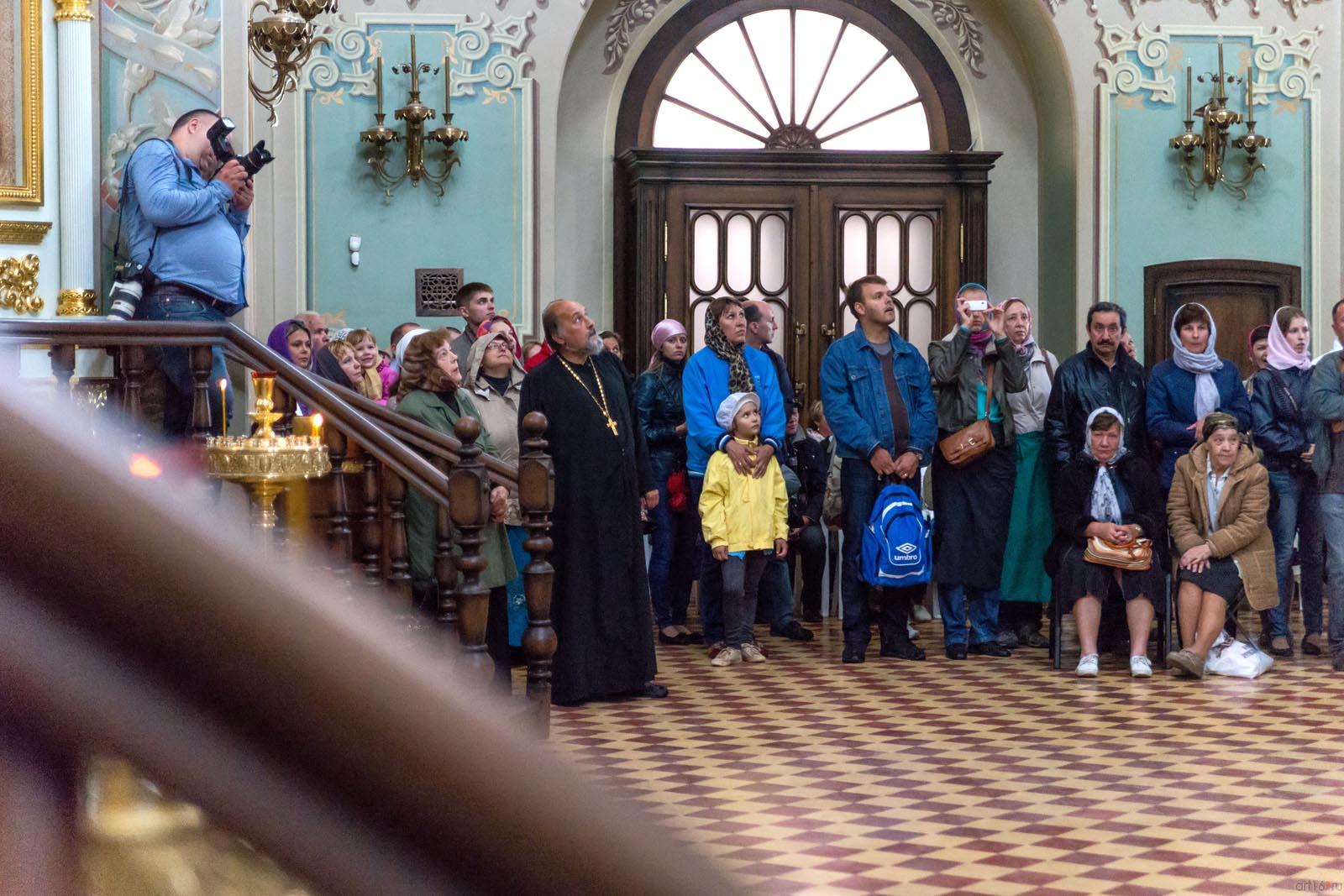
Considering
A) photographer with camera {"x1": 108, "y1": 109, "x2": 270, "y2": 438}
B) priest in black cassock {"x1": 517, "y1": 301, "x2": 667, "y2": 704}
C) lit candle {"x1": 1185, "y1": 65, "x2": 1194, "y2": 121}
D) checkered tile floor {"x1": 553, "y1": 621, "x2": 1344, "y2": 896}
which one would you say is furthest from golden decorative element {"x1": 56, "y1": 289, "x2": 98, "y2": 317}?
lit candle {"x1": 1185, "y1": 65, "x2": 1194, "y2": 121}

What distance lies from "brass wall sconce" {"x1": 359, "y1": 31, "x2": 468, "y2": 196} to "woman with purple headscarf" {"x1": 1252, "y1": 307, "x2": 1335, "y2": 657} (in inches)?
221

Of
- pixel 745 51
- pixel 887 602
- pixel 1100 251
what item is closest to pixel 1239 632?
pixel 887 602

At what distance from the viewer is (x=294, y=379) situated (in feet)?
17.2

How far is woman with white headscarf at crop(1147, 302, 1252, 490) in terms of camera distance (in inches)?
314

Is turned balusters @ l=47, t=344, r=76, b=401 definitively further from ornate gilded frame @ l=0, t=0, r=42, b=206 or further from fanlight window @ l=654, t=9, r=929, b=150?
fanlight window @ l=654, t=9, r=929, b=150

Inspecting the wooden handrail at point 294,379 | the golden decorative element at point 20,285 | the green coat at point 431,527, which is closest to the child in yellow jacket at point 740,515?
the green coat at point 431,527

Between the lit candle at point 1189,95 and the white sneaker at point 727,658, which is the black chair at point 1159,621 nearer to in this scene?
the white sneaker at point 727,658

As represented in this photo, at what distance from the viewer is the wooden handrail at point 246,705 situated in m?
0.47

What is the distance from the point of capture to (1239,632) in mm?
8570

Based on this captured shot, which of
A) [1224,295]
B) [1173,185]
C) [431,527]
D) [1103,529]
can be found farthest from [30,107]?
[1224,295]

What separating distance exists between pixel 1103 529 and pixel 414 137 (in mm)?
5796

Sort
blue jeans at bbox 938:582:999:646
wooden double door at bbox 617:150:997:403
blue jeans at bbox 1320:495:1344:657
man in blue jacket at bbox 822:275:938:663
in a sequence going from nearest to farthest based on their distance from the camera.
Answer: blue jeans at bbox 1320:495:1344:657
man in blue jacket at bbox 822:275:938:663
blue jeans at bbox 938:582:999:646
wooden double door at bbox 617:150:997:403

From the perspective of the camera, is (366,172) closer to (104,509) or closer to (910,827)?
(910,827)

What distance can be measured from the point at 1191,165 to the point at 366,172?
589 cm
